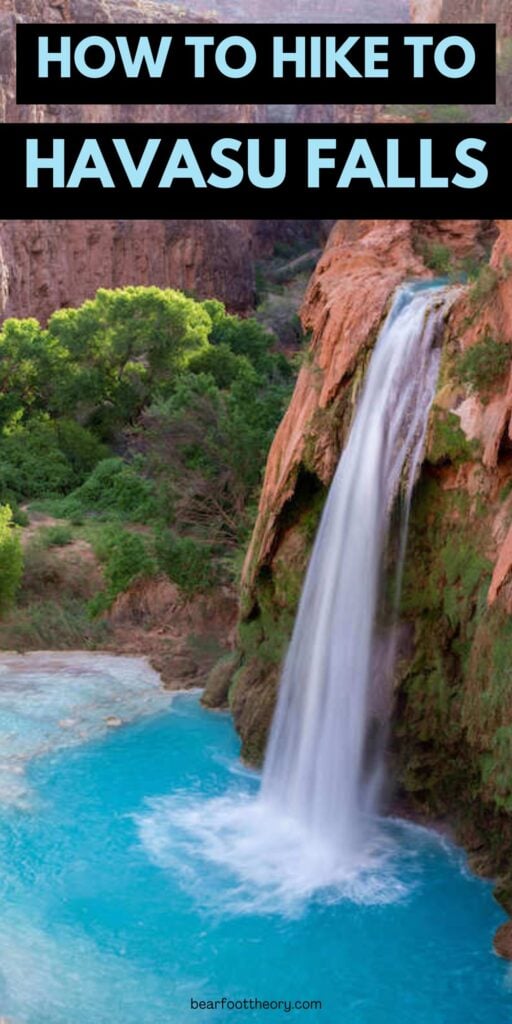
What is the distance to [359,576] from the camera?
12.2 m

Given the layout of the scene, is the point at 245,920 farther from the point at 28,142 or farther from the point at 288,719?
the point at 28,142

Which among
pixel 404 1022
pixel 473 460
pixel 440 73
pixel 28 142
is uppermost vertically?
pixel 440 73

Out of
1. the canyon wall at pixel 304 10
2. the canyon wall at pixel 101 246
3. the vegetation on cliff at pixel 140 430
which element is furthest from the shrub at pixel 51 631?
the canyon wall at pixel 304 10

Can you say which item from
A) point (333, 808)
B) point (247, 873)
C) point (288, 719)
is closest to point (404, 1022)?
point (247, 873)

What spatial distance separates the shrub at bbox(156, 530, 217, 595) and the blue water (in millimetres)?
7373

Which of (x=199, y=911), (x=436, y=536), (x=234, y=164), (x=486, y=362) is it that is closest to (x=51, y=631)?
(x=436, y=536)

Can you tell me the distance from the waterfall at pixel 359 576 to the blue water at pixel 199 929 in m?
0.70

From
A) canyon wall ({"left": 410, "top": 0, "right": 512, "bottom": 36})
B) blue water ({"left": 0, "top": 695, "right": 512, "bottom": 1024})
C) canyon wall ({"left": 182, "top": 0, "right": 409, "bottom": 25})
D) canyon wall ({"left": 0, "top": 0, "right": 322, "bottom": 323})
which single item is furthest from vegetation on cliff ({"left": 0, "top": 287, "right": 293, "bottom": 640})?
canyon wall ({"left": 182, "top": 0, "right": 409, "bottom": 25})

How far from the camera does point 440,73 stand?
9.12m

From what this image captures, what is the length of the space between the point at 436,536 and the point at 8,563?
10983 millimetres

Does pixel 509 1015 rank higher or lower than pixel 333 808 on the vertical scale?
lower

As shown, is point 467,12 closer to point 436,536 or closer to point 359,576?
point 436,536

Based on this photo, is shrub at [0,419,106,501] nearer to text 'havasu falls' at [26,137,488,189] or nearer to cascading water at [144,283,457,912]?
cascading water at [144,283,457,912]

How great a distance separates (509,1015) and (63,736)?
755 centimetres
